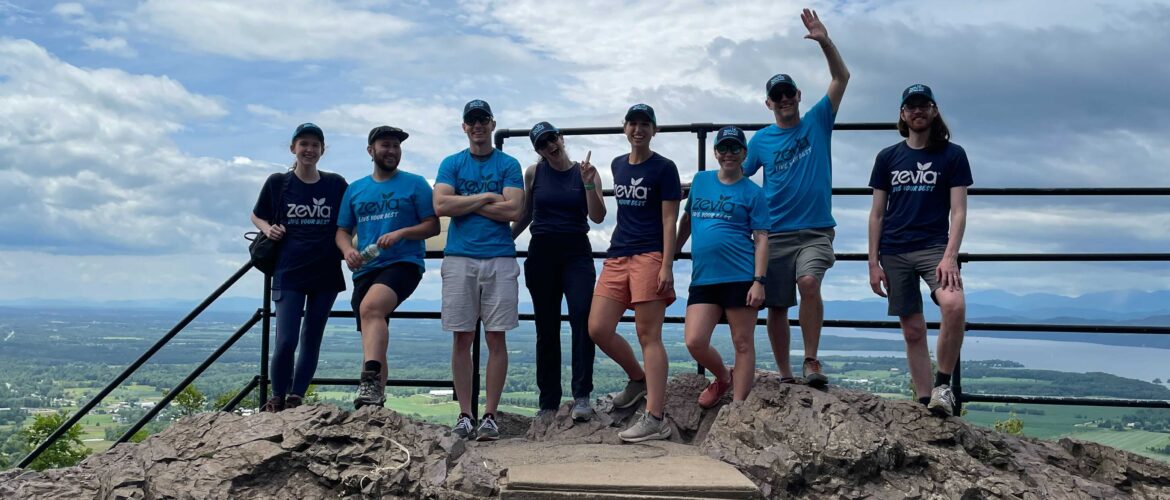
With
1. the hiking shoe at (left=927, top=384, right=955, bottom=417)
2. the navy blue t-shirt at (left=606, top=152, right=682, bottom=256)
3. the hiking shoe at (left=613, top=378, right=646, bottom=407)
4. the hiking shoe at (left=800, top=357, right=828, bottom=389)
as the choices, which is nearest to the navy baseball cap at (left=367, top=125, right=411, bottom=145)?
the navy blue t-shirt at (left=606, top=152, right=682, bottom=256)

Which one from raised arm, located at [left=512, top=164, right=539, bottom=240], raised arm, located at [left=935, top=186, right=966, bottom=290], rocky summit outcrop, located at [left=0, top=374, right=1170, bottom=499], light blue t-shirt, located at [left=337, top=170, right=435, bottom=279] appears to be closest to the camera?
rocky summit outcrop, located at [left=0, top=374, right=1170, bottom=499]

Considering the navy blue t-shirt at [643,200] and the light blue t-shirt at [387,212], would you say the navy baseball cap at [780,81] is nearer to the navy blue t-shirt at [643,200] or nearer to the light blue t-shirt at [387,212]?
the navy blue t-shirt at [643,200]

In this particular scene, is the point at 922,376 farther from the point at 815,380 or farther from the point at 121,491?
the point at 121,491

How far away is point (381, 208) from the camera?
16.5 ft

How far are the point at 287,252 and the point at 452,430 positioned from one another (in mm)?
1507

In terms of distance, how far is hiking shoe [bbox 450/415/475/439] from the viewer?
483cm

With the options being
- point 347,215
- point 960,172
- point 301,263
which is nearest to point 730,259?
point 960,172

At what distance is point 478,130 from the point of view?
5004 mm

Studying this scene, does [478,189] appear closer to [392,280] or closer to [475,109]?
[475,109]

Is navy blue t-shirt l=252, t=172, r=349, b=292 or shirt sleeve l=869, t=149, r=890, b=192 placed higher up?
shirt sleeve l=869, t=149, r=890, b=192

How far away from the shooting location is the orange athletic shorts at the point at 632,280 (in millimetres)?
4637

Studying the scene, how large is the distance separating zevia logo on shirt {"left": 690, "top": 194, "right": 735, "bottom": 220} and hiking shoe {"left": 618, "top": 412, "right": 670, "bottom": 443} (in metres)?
1.14

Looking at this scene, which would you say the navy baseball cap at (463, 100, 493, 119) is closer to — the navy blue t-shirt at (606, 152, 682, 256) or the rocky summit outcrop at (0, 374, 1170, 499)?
the navy blue t-shirt at (606, 152, 682, 256)

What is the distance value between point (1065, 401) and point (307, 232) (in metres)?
5.06
